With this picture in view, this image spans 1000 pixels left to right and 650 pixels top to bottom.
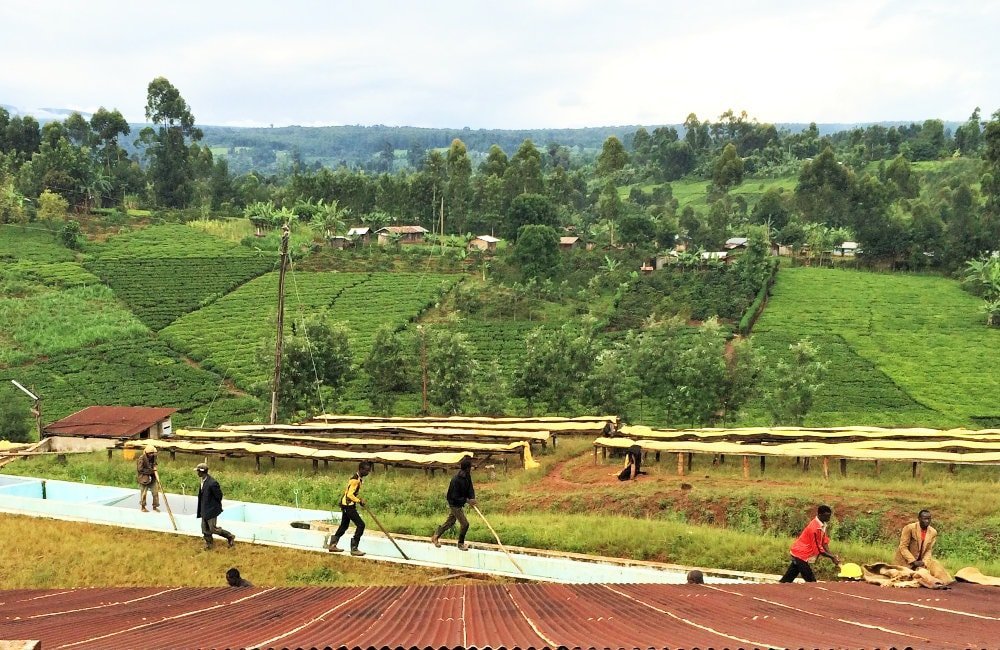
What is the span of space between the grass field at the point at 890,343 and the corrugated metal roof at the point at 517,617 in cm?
2873

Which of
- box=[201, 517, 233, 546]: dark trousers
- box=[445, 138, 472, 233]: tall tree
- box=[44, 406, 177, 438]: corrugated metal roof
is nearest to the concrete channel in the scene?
box=[201, 517, 233, 546]: dark trousers

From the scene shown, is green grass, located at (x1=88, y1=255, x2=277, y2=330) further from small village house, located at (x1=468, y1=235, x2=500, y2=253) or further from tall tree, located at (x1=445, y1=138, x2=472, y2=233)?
tall tree, located at (x1=445, y1=138, x2=472, y2=233)

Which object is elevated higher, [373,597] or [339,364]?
[373,597]

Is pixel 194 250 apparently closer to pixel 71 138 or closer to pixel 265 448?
Answer: pixel 71 138

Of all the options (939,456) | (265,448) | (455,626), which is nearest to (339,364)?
(265,448)

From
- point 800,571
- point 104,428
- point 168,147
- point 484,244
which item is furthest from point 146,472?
point 168,147

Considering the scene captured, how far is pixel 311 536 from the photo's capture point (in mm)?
13867

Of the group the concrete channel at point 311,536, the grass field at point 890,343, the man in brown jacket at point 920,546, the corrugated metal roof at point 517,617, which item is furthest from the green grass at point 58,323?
the man in brown jacket at point 920,546

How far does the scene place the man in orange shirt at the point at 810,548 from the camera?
390 inches

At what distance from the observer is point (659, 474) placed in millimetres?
17969

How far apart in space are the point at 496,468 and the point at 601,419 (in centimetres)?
575

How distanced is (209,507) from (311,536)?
5.92 ft

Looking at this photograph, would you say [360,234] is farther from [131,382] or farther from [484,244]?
[131,382]

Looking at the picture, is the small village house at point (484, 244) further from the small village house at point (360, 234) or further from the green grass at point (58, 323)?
the green grass at point (58, 323)
